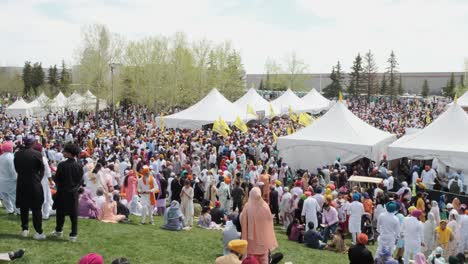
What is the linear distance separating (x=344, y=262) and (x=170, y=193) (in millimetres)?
4943

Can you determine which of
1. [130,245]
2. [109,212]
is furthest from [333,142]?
[130,245]

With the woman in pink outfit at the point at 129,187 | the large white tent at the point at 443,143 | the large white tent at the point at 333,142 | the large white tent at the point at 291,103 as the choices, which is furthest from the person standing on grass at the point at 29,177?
the large white tent at the point at 291,103

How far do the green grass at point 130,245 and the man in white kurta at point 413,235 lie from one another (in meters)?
1.19

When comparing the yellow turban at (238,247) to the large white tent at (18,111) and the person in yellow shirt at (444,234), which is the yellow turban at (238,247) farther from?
the large white tent at (18,111)

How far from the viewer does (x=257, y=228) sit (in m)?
5.90

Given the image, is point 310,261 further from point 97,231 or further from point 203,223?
point 97,231

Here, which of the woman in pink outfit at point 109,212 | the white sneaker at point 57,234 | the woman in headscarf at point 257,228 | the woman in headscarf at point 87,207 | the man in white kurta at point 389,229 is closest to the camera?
the woman in headscarf at point 257,228

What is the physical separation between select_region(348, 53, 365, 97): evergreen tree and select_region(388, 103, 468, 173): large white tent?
5267 cm

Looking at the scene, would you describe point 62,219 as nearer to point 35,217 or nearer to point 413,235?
point 35,217

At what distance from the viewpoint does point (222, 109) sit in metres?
26.9

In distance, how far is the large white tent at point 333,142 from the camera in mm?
16094

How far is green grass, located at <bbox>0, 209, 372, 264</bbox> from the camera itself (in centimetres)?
604

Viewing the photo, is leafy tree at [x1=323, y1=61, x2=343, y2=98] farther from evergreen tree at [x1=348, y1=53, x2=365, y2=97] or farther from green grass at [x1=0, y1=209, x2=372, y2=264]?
green grass at [x1=0, y1=209, x2=372, y2=264]

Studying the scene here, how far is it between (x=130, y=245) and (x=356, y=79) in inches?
2538
